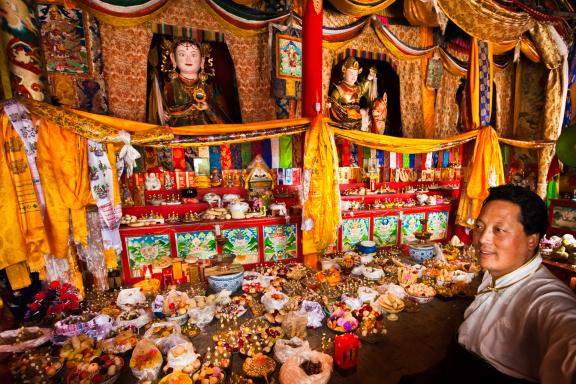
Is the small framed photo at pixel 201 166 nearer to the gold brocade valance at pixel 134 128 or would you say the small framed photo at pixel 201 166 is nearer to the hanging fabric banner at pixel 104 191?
the gold brocade valance at pixel 134 128

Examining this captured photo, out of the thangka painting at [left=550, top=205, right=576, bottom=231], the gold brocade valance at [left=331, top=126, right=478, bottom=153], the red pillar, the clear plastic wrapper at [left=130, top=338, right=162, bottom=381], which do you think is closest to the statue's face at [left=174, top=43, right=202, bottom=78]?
the red pillar

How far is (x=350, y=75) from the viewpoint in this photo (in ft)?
22.2

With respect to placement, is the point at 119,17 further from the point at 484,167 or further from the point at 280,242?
the point at 484,167

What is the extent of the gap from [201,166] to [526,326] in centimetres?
547

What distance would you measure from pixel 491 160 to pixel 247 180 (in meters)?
5.68

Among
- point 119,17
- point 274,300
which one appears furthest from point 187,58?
point 274,300

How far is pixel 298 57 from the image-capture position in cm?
588

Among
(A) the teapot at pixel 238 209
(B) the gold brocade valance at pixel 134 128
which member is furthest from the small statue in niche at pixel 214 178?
(B) the gold brocade valance at pixel 134 128

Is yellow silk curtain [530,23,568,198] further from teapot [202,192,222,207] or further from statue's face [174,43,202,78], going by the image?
teapot [202,192,222,207]

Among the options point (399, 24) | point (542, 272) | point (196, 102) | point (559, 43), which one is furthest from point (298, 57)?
point (559, 43)

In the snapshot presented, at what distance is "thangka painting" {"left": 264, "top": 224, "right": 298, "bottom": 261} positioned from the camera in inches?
215

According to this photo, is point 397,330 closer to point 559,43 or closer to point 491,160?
point 491,160

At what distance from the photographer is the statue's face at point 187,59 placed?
5.39m

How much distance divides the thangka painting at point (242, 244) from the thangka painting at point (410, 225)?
12.8ft
